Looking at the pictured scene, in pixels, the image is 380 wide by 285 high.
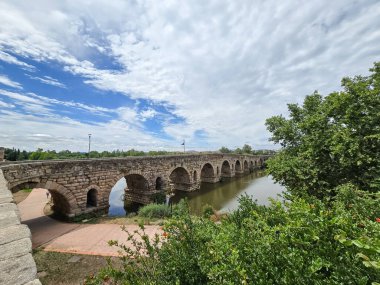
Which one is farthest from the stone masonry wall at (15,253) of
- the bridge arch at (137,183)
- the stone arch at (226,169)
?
the stone arch at (226,169)

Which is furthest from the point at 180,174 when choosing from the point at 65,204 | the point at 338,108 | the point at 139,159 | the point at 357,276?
the point at 357,276

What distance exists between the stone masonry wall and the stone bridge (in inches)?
250

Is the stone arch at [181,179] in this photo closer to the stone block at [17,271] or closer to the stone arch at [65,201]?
the stone arch at [65,201]

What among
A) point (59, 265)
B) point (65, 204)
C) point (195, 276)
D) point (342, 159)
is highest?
point (342, 159)

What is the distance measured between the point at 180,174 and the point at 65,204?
579 inches

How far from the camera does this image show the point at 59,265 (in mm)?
6488

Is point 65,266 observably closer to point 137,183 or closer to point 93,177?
point 93,177

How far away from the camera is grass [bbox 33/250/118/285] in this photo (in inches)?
228

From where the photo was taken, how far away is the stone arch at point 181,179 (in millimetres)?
24609

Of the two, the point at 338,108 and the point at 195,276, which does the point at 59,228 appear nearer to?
the point at 195,276

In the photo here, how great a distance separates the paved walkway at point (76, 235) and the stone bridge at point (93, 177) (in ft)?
4.27

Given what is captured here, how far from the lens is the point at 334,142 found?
337 inches

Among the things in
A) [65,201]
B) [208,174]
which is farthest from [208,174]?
[65,201]

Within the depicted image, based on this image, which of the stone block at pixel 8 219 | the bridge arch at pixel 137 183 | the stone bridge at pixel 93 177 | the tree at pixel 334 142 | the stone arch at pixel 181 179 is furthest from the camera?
the stone arch at pixel 181 179
